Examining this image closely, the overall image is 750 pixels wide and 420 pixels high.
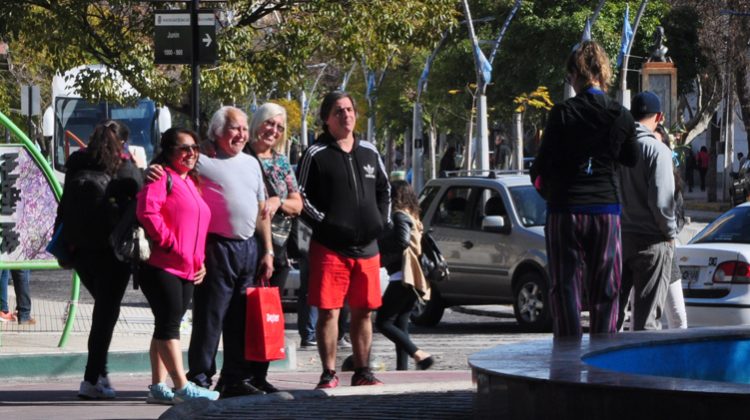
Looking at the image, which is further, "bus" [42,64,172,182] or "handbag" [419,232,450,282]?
"bus" [42,64,172,182]

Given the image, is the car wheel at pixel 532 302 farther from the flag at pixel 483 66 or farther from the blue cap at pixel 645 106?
the flag at pixel 483 66

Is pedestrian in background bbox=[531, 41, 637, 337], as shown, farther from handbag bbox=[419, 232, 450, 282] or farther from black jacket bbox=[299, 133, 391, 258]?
handbag bbox=[419, 232, 450, 282]

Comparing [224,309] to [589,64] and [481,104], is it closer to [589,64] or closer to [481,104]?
[589,64]

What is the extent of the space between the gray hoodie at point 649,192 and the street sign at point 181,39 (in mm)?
6004

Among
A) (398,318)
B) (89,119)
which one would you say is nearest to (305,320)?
(398,318)

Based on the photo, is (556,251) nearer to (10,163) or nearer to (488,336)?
(10,163)

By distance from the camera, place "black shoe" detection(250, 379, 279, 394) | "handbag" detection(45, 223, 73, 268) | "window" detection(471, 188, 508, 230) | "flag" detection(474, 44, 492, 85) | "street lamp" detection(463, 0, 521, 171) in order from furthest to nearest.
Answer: "flag" detection(474, 44, 492, 85)
"street lamp" detection(463, 0, 521, 171)
"window" detection(471, 188, 508, 230)
"handbag" detection(45, 223, 73, 268)
"black shoe" detection(250, 379, 279, 394)

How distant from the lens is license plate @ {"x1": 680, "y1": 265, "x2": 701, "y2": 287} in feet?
41.4

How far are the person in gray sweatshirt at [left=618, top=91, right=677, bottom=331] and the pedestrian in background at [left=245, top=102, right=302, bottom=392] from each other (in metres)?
2.11

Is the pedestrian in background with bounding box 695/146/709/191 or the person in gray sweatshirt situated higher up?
the person in gray sweatshirt

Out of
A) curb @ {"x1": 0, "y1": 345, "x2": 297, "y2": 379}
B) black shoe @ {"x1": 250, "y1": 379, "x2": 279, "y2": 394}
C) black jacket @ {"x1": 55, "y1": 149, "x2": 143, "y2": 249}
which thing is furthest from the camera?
curb @ {"x1": 0, "y1": 345, "x2": 297, "y2": 379}

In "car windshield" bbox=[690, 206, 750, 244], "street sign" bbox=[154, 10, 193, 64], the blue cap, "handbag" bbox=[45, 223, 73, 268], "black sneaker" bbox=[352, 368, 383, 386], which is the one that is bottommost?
"black sneaker" bbox=[352, 368, 383, 386]

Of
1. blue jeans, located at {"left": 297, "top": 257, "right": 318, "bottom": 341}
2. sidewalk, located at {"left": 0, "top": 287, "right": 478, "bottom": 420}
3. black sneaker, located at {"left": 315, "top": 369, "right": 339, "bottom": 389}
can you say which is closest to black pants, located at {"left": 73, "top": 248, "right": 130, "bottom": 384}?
sidewalk, located at {"left": 0, "top": 287, "right": 478, "bottom": 420}

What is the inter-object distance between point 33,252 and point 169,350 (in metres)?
3.40
